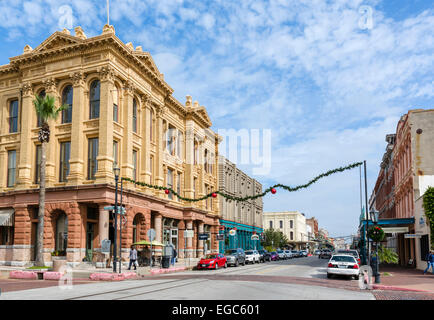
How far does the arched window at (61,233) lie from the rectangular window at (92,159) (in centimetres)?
411

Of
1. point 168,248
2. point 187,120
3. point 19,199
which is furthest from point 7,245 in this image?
point 187,120

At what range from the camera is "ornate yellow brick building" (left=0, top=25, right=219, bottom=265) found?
35094mm

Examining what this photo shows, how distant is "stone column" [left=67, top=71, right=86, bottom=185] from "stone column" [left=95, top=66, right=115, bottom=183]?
1761 millimetres

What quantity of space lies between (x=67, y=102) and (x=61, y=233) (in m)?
Answer: 11.2

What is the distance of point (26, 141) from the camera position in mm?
38406

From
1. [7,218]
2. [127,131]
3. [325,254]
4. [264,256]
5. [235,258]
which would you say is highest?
[127,131]

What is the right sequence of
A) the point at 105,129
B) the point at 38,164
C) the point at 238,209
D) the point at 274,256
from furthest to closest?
the point at 238,209, the point at 274,256, the point at 38,164, the point at 105,129

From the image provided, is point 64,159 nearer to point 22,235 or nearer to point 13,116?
point 22,235

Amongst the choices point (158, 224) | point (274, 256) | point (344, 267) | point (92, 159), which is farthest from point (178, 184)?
point (344, 267)

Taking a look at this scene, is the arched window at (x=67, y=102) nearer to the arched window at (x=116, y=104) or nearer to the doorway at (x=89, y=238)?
the arched window at (x=116, y=104)

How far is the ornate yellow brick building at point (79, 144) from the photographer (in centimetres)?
3509
